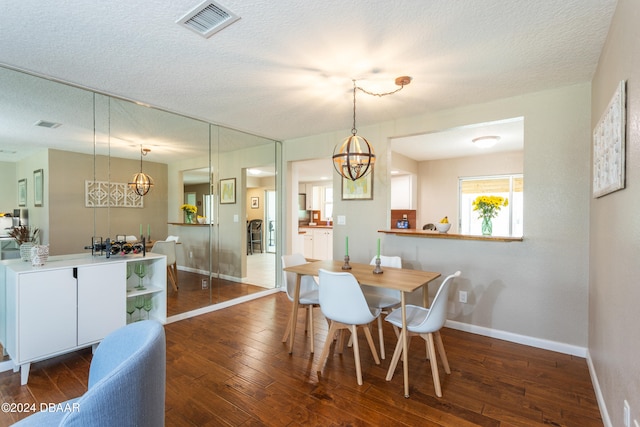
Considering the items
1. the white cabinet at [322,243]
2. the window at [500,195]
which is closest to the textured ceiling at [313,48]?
the window at [500,195]

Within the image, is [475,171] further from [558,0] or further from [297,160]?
[558,0]

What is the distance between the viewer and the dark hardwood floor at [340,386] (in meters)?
1.92

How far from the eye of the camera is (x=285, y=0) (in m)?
1.66

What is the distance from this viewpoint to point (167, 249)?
365 cm

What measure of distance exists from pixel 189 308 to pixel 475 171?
5.62 m

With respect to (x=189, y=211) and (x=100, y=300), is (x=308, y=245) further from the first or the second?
(x=100, y=300)

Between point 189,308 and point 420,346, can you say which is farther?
point 189,308

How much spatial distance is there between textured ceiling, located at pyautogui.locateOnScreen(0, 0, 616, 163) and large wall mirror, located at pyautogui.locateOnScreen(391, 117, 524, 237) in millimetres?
2261

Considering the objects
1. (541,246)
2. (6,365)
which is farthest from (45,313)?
(541,246)

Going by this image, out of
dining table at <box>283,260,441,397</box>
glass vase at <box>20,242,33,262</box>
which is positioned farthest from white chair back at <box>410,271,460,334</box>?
glass vase at <box>20,242,33,262</box>

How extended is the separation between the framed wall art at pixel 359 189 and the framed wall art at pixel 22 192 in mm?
3323

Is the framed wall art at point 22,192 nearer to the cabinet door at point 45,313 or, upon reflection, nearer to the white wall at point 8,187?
the white wall at point 8,187

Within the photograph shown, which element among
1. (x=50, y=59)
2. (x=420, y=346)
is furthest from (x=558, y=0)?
(x=50, y=59)

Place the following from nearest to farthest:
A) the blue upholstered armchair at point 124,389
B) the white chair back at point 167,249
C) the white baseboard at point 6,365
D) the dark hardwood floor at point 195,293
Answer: the blue upholstered armchair at point 124,389 → the white baseboard at point 6,365 → the white chair back at point 167,249 → the dark hardwood floor at point 195,293
